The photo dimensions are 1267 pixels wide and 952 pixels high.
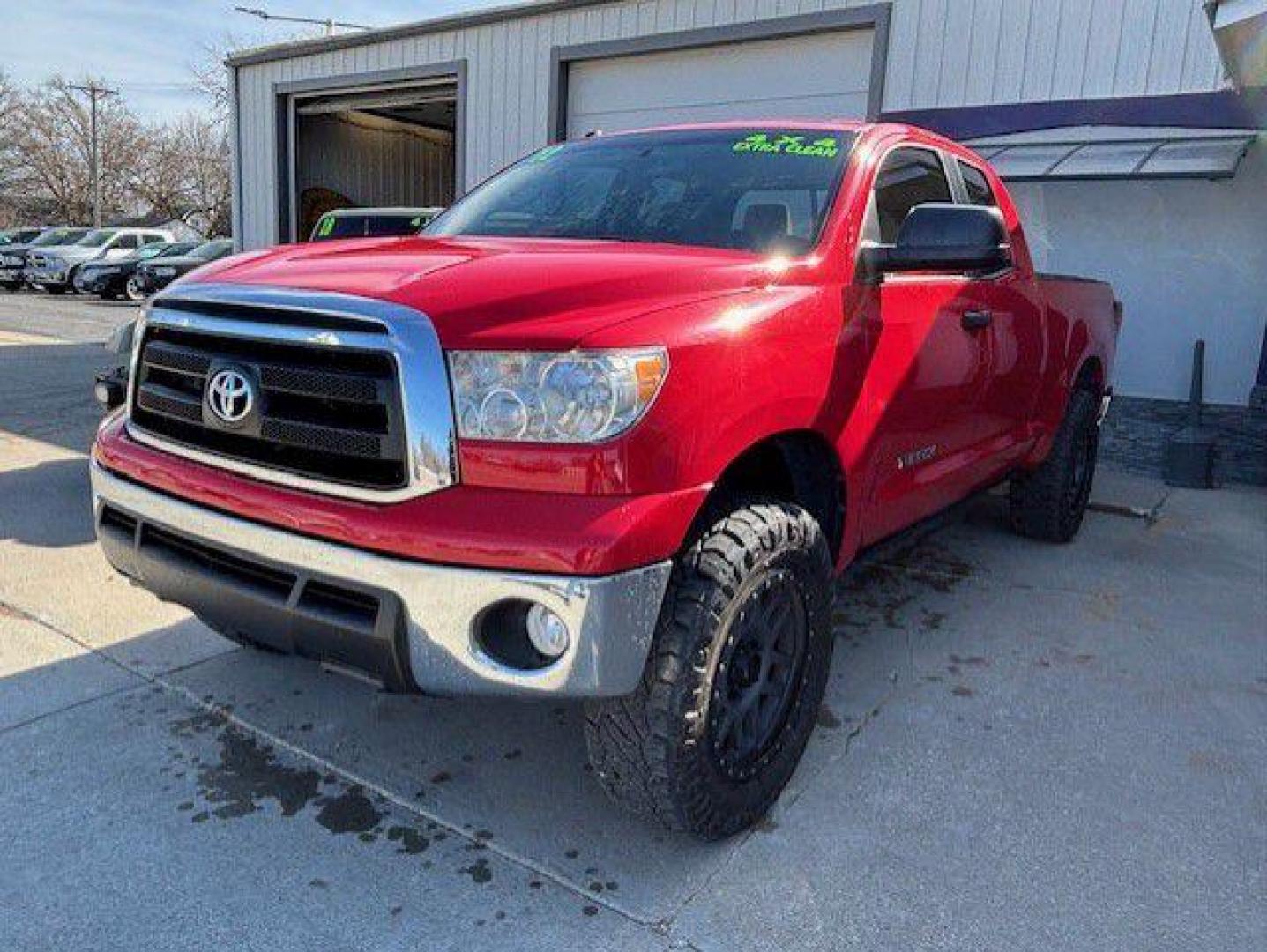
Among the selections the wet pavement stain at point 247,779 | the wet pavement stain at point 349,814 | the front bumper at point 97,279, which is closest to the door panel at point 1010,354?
the wet pavement stain at point 349,814

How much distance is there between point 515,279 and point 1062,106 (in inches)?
295

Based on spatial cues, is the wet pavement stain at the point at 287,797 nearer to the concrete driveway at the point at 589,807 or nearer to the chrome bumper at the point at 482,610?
the concrete driveway at the point at 589,807

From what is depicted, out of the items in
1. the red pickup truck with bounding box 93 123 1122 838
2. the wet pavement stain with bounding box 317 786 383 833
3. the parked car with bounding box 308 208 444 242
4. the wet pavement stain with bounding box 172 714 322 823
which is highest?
the parked car with bounding box 308 208 444 242

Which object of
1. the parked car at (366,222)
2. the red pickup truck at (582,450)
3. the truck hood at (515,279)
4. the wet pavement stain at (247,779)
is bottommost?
the wet pavement stain at (247,779)

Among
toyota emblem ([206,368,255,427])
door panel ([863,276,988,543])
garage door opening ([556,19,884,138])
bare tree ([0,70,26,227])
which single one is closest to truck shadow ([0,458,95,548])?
toyota emblem ([206,368,255,427])

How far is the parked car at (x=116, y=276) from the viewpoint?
23.1 metres

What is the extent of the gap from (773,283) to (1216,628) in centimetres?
298

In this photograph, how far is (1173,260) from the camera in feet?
26.9

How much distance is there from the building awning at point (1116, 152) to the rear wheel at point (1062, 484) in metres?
2.61

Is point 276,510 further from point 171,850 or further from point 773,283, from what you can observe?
point 773,283

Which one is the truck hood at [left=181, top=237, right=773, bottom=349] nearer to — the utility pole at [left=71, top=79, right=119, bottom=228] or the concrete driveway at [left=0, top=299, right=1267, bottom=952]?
the concrete driveway at [left=0, top=299, right=1267, bottom=952]

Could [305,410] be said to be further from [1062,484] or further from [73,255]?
[73,255]

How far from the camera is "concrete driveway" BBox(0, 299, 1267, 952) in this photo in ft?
7.45

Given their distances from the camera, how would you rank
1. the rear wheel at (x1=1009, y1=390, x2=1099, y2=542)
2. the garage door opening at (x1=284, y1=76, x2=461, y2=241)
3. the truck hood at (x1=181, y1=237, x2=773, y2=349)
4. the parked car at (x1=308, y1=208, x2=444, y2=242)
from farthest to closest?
the garage door opening at (x1=284, y1=76, x2=461, y2=241) → the parked car at (x1=308, y1=208, x2=444, y2=242) → the rear wheel at (x1=1009, y1=390, x2=1099, y2=542) → the truck hood at (x1=181, y1=237, x2=773, y2=349)
